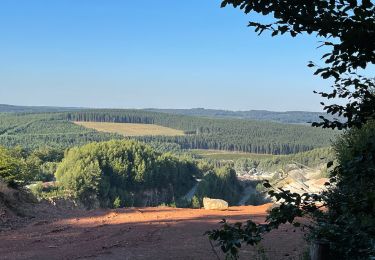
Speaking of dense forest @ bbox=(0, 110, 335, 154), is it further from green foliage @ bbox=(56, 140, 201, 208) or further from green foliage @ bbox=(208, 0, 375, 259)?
green foliage @ bbox=(208, 0, 375, 259)

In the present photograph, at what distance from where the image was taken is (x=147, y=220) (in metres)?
15.7

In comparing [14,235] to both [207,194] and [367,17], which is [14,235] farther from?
[207,194]

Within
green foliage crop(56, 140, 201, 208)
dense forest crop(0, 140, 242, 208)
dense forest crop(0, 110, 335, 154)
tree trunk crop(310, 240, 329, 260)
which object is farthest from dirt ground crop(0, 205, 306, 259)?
dense forest crop(0, 110, 335, 154)

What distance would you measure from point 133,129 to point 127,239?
152 m

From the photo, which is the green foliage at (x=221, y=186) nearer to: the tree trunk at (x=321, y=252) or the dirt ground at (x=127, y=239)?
the dirt ground at (x=127, y=239)

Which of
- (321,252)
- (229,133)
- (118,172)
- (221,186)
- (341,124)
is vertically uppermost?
(341,124)

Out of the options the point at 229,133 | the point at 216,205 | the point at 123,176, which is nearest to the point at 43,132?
the point at 229,133

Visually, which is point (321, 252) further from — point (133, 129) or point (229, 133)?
point (229, 133)

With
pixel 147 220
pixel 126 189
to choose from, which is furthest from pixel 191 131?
pixel 147 220

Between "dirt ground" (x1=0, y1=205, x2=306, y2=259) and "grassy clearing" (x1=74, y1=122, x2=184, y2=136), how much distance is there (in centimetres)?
13245

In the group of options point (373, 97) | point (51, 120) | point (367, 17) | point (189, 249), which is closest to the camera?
point (367, 17)

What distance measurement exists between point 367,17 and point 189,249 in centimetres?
889

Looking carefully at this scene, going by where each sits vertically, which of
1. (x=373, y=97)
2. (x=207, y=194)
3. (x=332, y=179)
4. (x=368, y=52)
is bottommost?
(x=207, y=194)

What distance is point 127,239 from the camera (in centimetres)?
1216
